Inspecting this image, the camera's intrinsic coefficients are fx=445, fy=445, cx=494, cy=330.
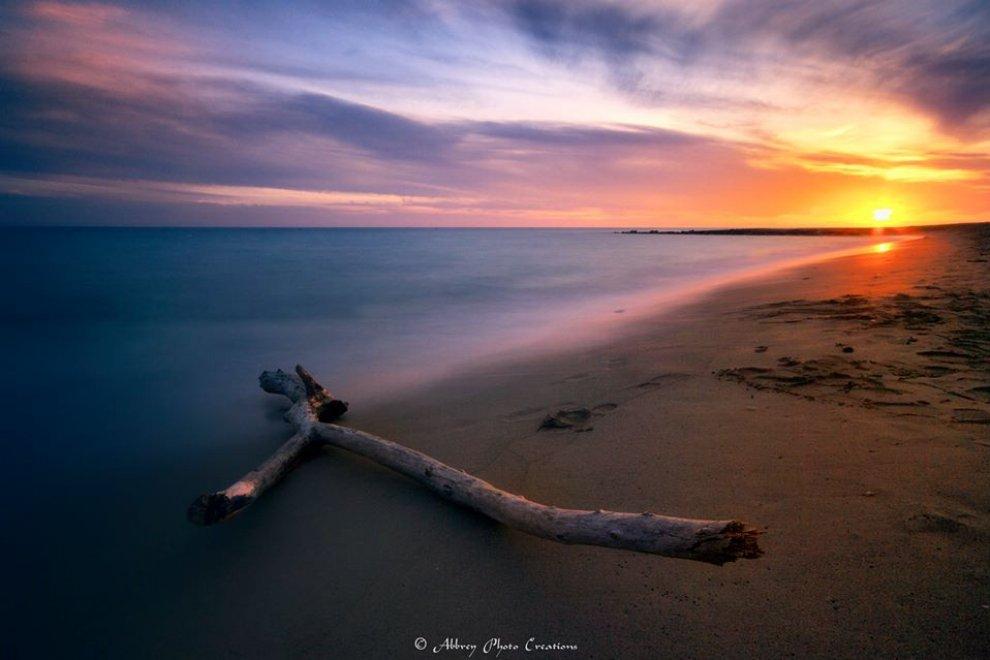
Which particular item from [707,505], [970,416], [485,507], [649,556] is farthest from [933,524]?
[485,507]

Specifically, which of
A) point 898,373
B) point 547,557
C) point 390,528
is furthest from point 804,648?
point 898,373

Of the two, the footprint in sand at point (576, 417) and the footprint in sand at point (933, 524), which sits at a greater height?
the footprint in sand at point (933, 524)

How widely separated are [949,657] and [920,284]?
11.3 meters

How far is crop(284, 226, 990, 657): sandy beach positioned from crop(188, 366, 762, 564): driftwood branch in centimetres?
17

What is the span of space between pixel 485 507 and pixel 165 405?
5316mm

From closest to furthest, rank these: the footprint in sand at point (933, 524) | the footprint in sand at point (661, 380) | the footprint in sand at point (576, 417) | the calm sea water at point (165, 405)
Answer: the footprint in sand at point (933, 524) < the calm sea water at point (165, 405) < the footprint in sand at point (576, 417) < the footprint in sand at point (661, 380)

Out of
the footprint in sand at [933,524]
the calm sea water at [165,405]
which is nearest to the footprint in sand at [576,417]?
the footprint in sand at [933,524]

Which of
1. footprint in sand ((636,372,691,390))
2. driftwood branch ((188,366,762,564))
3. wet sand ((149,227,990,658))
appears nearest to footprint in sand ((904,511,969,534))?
wet sand ((149,227,990,658))

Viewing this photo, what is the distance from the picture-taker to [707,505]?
2777mm

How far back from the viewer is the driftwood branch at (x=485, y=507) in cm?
203

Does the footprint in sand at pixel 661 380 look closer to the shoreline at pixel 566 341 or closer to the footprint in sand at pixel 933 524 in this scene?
the shoreline at pixel 566 341

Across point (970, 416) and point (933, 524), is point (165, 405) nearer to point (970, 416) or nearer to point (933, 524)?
point (933, 524)

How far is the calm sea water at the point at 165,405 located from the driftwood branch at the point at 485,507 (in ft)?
1.13

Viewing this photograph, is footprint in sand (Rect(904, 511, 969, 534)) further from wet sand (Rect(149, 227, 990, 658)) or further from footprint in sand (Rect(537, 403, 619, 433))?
footprint in sand (Rect(537, 403, 619, 433))
